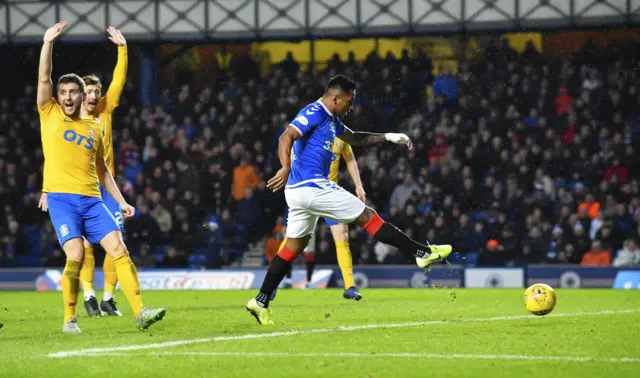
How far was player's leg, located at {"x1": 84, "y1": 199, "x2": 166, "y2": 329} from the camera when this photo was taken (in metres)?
9.83

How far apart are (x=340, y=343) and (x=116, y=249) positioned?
7.55 ft

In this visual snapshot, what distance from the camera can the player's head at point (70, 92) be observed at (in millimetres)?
9680

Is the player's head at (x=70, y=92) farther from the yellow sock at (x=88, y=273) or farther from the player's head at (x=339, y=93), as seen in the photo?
the yellow sock at (x=88, y=273)

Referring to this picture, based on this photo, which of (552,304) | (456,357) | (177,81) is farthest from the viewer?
(177,81)

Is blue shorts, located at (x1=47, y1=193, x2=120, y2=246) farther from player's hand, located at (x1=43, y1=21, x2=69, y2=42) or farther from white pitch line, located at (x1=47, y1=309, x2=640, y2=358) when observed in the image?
white pitch line, located at (x1=47, y1=309, x2=640, y2=358)

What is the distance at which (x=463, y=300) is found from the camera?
15.7m

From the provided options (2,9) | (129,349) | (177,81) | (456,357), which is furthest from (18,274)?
(456,357)

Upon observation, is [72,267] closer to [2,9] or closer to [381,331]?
[381,331]

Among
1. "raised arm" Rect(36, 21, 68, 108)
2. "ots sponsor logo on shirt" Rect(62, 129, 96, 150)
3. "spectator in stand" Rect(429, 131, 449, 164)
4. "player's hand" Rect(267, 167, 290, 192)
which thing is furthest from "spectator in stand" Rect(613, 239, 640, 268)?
"raised arm" Rect(36, 21, 68, 108)

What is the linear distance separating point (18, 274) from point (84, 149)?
14185 mm

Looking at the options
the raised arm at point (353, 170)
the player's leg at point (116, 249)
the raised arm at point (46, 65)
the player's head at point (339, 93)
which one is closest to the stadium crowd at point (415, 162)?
the raised arm at point (353, 170)

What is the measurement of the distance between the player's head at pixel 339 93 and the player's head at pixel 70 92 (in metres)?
2.43

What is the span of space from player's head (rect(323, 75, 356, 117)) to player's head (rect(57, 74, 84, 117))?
7.98ft

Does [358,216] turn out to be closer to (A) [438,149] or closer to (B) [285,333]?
(B) [285,333]
